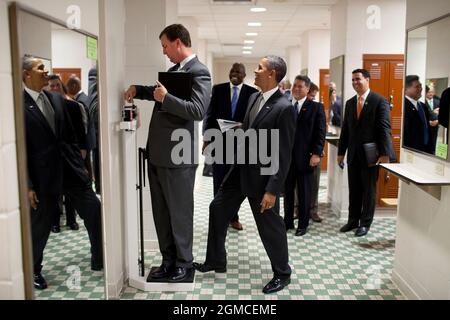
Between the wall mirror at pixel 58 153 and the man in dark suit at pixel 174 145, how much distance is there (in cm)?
49

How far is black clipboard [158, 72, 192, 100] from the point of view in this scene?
2.91 meters

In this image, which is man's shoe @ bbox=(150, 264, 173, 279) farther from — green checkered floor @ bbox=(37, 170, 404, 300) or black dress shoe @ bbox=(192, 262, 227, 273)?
black dress shoe @ bbox=(192, 262, 227, 273)

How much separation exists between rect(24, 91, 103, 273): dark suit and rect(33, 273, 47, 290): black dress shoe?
0.02 m

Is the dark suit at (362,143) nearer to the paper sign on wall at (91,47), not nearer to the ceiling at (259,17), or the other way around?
the ceiling at (259,17)

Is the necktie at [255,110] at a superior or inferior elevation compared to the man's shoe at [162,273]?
superior

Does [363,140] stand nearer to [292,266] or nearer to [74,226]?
[292,266]

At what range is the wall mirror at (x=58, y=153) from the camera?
1631 mm

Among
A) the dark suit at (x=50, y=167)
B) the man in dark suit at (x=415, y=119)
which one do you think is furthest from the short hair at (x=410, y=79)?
the dark suit at (x=50, y=167)

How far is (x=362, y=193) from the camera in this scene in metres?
4.71

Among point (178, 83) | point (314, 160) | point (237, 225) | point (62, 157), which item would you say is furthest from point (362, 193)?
point (62, 157)

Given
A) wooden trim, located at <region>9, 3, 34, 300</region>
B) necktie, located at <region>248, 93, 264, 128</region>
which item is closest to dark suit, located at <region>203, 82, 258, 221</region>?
necktie, located at <region>248, 93, 264, 128</region>

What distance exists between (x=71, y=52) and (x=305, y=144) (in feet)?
9.72

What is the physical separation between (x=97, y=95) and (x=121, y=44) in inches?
26.5

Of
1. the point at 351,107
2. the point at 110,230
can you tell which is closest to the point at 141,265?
the point at 110,230
